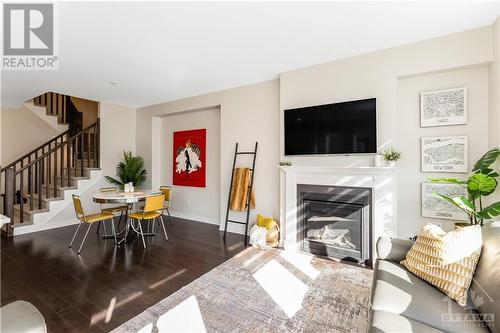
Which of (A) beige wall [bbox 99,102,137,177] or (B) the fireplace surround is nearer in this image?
(B) the fireplace surround

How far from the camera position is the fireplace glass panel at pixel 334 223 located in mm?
3173

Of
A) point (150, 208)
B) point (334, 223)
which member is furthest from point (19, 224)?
point (334, 223)

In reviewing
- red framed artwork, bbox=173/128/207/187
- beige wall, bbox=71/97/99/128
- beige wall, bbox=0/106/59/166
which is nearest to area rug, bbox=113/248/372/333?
red framed artwork, bbox=173/128/207/187

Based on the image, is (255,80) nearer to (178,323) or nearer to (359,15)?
(359,15)

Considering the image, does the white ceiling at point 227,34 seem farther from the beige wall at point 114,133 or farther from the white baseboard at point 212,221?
the white baseboard at point 212,221

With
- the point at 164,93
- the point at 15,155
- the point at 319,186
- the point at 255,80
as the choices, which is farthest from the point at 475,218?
the point at 15,155

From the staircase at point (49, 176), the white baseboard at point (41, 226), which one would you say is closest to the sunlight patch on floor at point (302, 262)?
the white baseboard at point (41, 226)

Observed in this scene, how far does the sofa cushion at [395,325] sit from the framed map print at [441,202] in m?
1.99

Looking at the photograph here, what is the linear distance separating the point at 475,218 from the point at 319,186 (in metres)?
1.66

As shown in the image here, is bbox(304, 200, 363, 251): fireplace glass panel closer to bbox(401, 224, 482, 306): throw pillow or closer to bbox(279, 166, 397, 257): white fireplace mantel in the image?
bbox(279, 166, 397, 257): white fireplace mantel

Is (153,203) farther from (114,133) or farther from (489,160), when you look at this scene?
(489,160)

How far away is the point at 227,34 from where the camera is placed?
8.74 feet

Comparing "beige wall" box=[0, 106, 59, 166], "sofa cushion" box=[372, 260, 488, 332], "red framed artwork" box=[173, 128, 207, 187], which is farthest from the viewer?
"beige wall" box=[0, 106, 59, 166]

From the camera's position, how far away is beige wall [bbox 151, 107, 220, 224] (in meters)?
5.09
